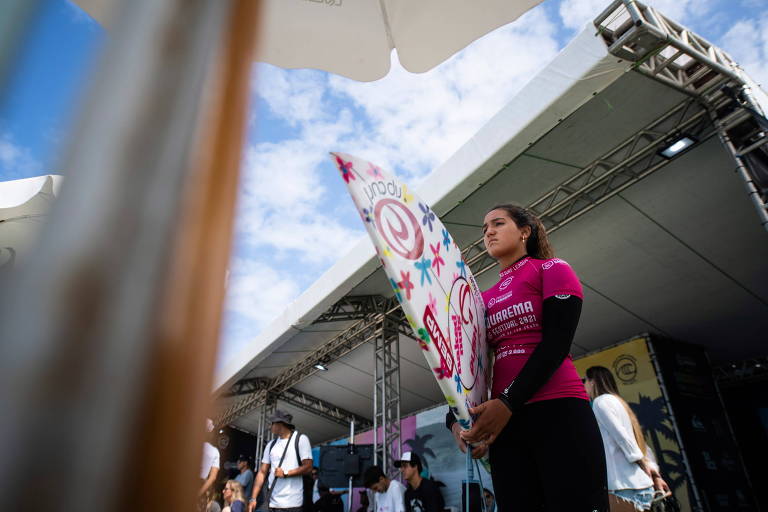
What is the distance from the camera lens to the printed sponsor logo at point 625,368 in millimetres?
7512

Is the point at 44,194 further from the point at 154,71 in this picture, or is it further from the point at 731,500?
the point at 731,500

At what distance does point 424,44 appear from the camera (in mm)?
1848

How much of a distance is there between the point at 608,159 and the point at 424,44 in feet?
12.7

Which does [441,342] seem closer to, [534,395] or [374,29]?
[534,395]

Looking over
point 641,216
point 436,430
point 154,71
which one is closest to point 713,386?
point 641,216

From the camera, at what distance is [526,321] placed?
1.33 meters

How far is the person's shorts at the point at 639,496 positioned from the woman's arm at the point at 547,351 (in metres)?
1.78

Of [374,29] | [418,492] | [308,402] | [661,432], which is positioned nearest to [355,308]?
[418,492]

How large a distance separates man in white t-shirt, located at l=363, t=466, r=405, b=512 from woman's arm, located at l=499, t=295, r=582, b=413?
203 inches

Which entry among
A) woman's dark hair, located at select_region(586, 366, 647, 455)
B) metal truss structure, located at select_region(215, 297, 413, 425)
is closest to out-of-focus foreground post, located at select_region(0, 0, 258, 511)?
woman's dark hair, located at select_region(586, 366, 647, 455)

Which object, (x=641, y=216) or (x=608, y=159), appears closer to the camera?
(x=608, y=159)

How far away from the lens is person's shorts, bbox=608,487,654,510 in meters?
2.46

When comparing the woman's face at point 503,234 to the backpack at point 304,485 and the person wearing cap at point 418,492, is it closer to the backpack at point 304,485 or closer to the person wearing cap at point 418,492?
the backpack at point 304,485

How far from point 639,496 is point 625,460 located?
0.18 meters
